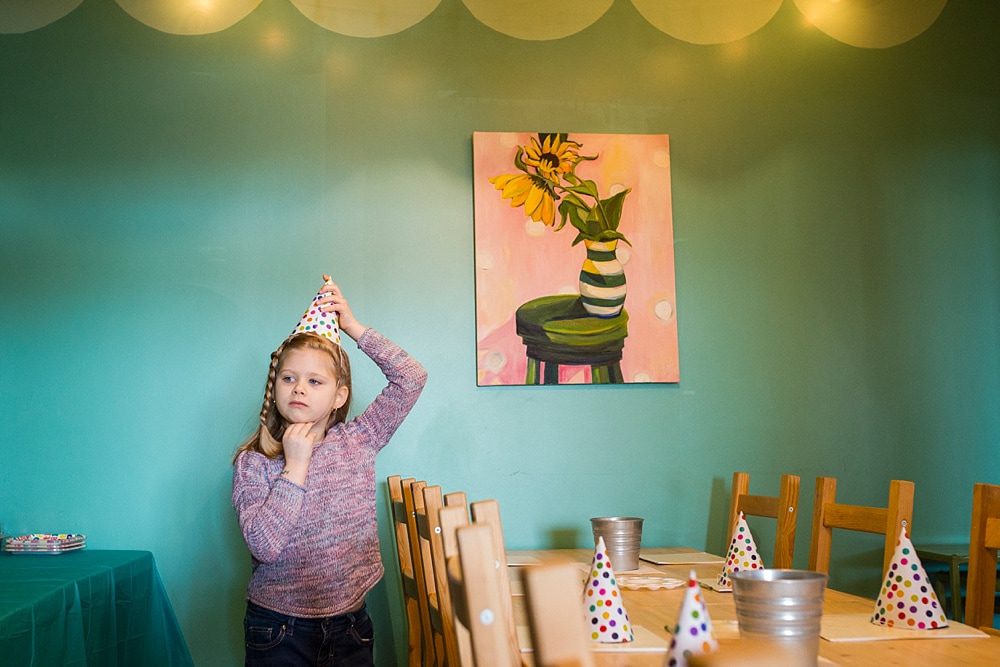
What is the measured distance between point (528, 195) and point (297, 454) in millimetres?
1453

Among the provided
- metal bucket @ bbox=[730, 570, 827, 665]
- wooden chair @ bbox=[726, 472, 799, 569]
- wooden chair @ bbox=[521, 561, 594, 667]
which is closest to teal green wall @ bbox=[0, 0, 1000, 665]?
wooden chair @ bbox=[726, 472, 799, 569]

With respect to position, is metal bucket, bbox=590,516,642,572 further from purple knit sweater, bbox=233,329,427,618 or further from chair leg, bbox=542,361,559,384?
chair leg, bbox=542,361,559,384

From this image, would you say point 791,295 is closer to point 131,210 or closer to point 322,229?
point 322,229

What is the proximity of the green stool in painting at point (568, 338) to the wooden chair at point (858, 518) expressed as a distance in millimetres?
911

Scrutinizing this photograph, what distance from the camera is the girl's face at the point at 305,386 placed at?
1.89m

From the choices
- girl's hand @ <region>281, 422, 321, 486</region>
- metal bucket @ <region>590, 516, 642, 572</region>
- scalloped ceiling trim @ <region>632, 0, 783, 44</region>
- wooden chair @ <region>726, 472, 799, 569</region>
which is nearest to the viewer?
girl's hand @ <region>281, 422, 321, 486</region>

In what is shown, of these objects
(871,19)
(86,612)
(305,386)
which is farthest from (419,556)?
(871,19)

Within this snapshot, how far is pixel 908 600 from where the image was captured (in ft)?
4.47

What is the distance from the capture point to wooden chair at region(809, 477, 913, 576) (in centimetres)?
180

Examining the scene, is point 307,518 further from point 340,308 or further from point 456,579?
point 456,579

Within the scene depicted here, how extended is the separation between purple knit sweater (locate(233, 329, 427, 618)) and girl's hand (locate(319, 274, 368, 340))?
290mm

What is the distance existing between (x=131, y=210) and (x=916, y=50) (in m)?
2.81

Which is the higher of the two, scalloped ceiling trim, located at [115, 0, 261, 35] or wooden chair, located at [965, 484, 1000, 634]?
scalloped ceiling trim, located at [115, 0, 261, 35]

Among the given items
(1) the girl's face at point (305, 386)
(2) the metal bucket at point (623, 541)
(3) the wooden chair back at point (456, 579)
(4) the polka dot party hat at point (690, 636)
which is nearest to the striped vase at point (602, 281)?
(2) the metal bucket at point (623, 541)
